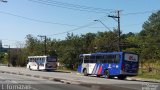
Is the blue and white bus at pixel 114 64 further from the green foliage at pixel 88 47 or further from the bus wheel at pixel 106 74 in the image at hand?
the green foliage at pixel 88 47

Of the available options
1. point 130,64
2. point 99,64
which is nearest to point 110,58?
point 130,64

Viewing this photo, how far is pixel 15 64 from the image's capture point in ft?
417

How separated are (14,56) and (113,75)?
8895 cm

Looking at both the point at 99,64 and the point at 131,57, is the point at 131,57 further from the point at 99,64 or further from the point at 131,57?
the point at 99,64

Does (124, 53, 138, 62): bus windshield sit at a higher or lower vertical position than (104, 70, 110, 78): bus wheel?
higher

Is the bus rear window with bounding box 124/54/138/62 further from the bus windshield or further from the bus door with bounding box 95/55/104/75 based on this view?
the bus door with bounding box 95/55/104/75

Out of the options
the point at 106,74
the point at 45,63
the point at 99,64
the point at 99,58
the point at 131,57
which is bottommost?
the point at 106,74

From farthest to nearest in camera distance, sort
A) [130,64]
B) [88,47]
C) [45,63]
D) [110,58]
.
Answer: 1. [88,47]
2. [45,63]
3. [110,58]
4. [130,64]

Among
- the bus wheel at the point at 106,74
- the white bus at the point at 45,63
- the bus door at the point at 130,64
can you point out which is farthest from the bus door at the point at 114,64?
the white bus at the point at 45,63

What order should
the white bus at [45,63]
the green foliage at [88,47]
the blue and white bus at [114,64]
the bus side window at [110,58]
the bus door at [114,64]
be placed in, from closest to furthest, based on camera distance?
→ the blue and white bus at [114,64] < the bus door at [114,64] < the bus side window at [110,58] < the white bus at [45,63] < the green foliage at [88,47]

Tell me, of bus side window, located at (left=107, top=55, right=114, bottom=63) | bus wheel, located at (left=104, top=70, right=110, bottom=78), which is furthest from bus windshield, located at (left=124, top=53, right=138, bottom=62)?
bus wheel, located at (left=104, top=70, right=110, bottom=78)

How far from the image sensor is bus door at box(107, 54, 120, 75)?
42656 millimetres

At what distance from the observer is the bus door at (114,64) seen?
4266 cm

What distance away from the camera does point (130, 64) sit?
42938mm
